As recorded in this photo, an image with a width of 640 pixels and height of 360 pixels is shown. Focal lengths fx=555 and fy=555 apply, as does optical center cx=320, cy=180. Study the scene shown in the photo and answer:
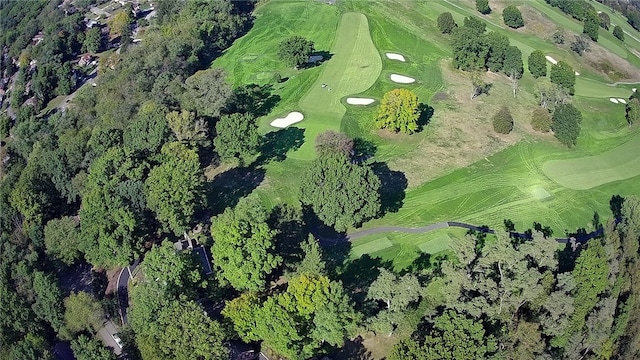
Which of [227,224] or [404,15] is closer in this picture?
[227,224]

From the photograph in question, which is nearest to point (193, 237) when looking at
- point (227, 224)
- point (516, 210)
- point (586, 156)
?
point (227, 224)

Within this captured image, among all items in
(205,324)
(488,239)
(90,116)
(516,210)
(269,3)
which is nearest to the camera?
(205,324)

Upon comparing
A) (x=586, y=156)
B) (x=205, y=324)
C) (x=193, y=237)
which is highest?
(x=205, y=324)

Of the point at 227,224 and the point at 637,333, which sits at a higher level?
the point at 227,224

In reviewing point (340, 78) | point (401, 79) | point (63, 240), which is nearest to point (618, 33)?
point (401, 79)

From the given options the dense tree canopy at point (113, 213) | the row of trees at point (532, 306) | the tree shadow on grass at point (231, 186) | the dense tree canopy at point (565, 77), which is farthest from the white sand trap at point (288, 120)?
the dense tree canopy at point (565, 77)

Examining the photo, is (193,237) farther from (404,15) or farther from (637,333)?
(404,15)

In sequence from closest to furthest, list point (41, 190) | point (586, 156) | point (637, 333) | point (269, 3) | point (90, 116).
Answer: point (637, 333) < point (41, 190) < point (586, 156) < point (90, 116) < point (269, 3)
